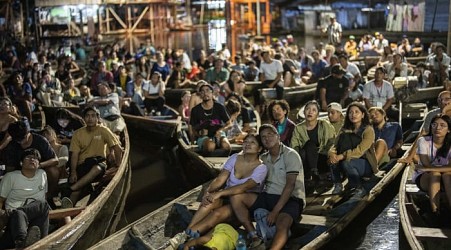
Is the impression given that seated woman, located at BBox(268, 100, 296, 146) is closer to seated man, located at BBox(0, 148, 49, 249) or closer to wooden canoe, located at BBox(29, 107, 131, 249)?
wooden canoe, located at BBox(29, 107, 131, 249)

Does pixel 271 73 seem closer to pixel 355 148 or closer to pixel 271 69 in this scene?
pixel 271 69

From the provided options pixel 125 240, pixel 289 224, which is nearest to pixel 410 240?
pixel 289 224

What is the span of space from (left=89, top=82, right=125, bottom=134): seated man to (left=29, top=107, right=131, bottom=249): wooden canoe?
2.19 meters

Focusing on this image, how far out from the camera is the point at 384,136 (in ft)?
29.2

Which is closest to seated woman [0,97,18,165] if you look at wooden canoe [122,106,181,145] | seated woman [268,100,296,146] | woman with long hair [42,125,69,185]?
woman with long hair [42,125,69,185]

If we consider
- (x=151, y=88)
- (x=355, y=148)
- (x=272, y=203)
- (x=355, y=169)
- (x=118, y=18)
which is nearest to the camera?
(x=272, y=203)

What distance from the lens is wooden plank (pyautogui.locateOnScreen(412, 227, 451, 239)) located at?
6.19m

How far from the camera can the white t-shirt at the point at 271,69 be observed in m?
15.3

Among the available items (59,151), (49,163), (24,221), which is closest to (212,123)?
(59,151)

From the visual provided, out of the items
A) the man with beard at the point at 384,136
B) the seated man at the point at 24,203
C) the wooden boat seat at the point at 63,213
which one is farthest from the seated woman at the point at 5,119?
the man with beard at the point at 384,136

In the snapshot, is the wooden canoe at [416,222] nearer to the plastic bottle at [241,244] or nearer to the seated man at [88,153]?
the plastic bottle at [241,244]

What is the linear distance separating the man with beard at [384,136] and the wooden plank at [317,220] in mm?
1750

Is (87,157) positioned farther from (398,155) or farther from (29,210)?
(398,155)

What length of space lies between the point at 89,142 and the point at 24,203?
7.01 ft
